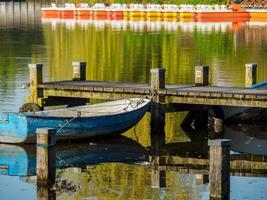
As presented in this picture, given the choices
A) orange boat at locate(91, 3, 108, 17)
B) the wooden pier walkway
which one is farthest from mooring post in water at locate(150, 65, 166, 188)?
orange boat at locate(91, 3, 108, 17)

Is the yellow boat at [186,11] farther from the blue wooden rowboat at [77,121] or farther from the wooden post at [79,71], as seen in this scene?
the blue wooden rowboat at [77,121]

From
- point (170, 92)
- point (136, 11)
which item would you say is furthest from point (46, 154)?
point (136, 11)

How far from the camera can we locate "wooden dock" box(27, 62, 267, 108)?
35.1m

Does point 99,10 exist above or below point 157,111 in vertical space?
above

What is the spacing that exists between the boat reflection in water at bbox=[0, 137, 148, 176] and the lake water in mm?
31

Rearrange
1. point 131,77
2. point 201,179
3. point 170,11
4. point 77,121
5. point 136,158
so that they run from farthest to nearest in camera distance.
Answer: point 170,11
point 131,77
point 77,121
point 136,158
point 201,179

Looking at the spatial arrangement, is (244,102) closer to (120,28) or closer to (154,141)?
(154,141)

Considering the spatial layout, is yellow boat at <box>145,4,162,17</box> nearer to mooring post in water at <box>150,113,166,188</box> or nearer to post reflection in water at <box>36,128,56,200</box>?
mooring post in water at <box>150,113,166,188</box>

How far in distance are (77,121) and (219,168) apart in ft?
33.9

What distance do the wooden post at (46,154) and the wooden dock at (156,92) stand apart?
32.3 feet

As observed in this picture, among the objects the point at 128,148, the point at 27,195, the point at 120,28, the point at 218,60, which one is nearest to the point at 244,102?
the point at 128,148

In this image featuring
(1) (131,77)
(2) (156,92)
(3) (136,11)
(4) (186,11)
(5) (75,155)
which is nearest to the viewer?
(5) (75,155)

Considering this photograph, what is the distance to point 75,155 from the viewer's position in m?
32.5

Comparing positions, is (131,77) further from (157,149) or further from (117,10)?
(117,10)
